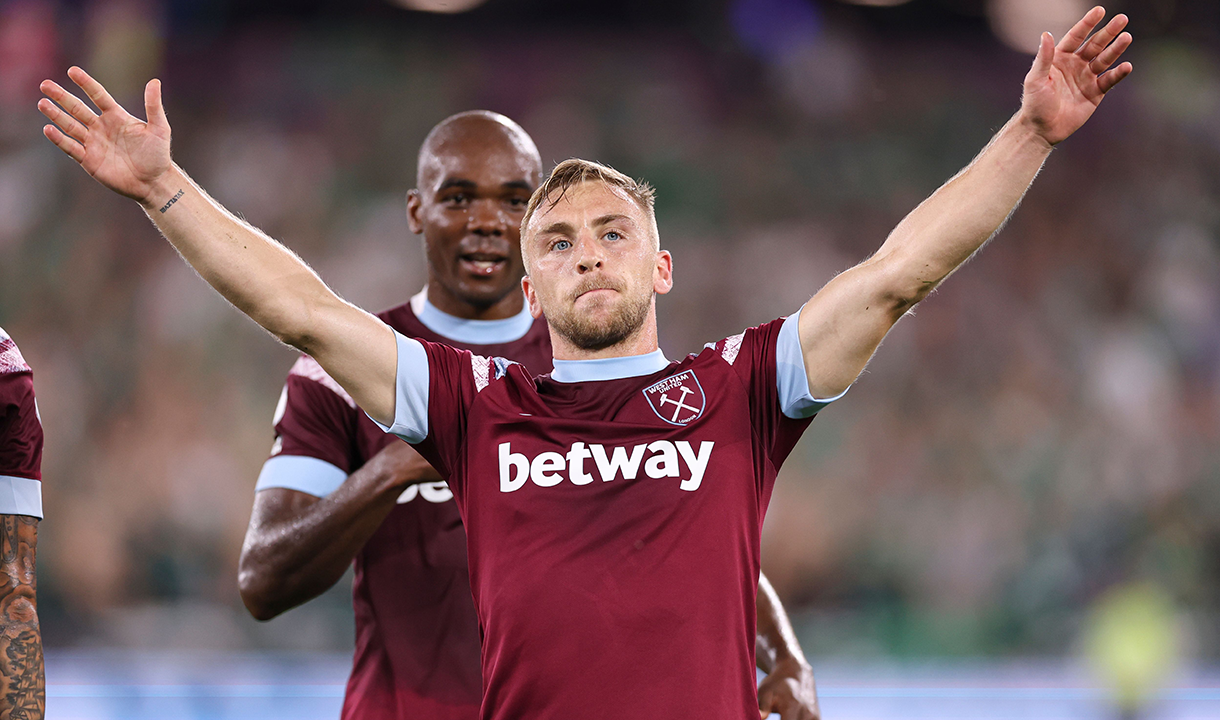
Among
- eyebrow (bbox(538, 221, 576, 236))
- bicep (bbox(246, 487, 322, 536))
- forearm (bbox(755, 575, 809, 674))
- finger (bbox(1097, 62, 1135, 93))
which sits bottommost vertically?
forearm (bbox(755, 575, 809, 674))

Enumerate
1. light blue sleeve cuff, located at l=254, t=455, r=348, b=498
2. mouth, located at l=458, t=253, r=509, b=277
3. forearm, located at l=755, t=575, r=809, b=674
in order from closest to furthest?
1. forearm, located at l=755, t=575, r=809, b=674
2. light blue sleeve cuff, located at l=254, t=455, r=348, b=498
3. mouth, located at l=458, t=253, r=509, b=277

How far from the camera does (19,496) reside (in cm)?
229

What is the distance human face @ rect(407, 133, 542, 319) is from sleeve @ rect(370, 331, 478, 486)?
30.2 inches

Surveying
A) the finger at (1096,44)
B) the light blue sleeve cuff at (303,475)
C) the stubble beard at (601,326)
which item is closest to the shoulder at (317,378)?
the light blue sleeve cuff at (303,475)

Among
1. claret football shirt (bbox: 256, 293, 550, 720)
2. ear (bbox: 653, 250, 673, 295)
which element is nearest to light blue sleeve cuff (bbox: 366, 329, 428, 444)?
ear (bbox: 653, 250, 673, 295)

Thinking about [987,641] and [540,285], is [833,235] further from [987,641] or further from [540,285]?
[540,285]

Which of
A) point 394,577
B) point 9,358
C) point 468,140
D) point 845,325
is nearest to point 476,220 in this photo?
point 468,140

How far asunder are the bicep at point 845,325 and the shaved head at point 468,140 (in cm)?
128

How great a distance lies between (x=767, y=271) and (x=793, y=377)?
7.12m

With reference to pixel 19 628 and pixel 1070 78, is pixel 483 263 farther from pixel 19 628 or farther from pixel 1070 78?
pixel 1070 78

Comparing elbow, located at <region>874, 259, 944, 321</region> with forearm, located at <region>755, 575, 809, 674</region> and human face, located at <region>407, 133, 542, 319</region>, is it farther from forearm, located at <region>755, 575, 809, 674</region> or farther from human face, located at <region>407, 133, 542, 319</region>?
human face, located at <region>407, 133, 542, 319</region>

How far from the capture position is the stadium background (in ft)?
25.7

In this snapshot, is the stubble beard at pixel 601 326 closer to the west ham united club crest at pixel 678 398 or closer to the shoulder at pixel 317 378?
the west ham united club crest at pixel 678 398

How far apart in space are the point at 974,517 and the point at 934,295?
190 centimetres
